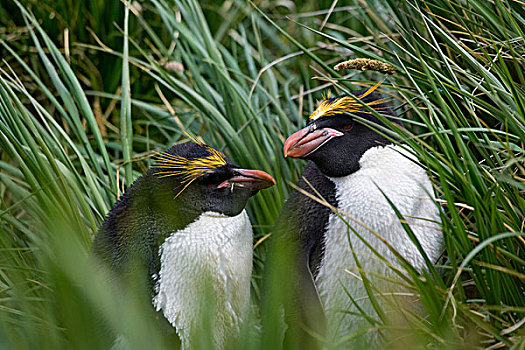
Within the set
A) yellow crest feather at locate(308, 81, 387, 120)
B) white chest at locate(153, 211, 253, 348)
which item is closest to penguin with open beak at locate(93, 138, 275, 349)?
white chest at locate(153, 211, 253, 348)

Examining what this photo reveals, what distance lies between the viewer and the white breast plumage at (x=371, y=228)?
1.57 metres

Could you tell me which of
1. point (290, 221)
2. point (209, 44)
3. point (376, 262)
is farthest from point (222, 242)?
point (209, 44)

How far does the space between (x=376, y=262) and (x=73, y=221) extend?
2.68 ft

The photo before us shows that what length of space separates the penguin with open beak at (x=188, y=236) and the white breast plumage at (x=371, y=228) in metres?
0.20

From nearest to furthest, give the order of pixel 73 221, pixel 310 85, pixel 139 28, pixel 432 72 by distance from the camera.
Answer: pixel 432 72 < pixel 73 221 < pixel 310 85 < pixel 139 28

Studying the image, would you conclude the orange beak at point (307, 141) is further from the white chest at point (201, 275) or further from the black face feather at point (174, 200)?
the white chest at point (201, 275)

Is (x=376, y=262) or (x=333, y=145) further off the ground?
(x=333, y=145)

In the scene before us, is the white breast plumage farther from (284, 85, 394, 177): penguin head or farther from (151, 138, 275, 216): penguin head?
(151, 138, 275, 216): penguin head

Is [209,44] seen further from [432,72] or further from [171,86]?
[432,72]

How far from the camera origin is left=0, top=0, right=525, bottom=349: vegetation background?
3.91ft

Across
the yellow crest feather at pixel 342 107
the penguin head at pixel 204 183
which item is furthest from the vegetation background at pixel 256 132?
the penguin head at pixel 204 183

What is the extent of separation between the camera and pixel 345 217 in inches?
63.6

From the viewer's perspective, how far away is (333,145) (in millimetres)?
1652

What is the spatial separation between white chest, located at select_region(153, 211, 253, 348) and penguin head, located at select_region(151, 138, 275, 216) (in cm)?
4
